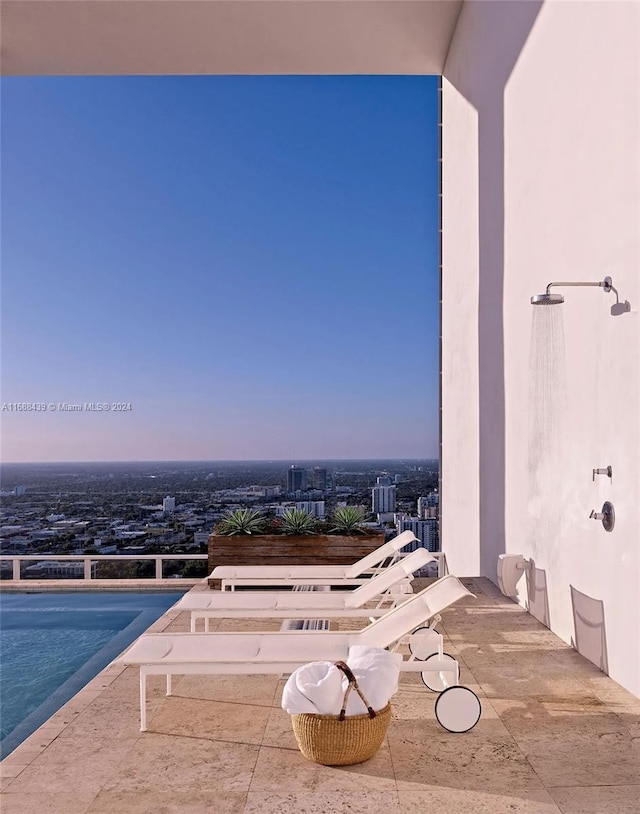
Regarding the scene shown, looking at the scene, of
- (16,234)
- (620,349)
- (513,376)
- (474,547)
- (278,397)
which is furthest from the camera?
(278,397)

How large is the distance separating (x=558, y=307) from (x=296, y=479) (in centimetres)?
744

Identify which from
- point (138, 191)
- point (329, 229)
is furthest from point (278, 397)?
point (138, 191)

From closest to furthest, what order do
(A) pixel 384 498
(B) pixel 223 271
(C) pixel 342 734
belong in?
1. (C) pixel 342 734
2. (A) pixel 384 498
3. (B) pixel 223 271

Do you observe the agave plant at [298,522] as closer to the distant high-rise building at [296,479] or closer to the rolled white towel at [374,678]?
the distant high-rise building at [296,479]

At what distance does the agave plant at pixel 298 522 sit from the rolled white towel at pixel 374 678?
4403 millimetres

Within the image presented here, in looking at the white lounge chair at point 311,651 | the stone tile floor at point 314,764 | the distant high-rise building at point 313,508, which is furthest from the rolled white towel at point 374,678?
the distant high-rise building at point 313,508

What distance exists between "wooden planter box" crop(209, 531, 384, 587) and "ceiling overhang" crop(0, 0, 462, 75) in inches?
212

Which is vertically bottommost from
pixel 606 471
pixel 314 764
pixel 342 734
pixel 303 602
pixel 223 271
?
pixel 314 764

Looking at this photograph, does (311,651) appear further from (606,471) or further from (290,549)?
(290,549)

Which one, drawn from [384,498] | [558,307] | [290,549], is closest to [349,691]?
[558,307]

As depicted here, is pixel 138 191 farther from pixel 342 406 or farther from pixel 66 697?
pixel 66 697

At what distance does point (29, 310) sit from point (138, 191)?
2.78m

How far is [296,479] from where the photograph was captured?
11.5 meters

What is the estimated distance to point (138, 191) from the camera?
474 inches
